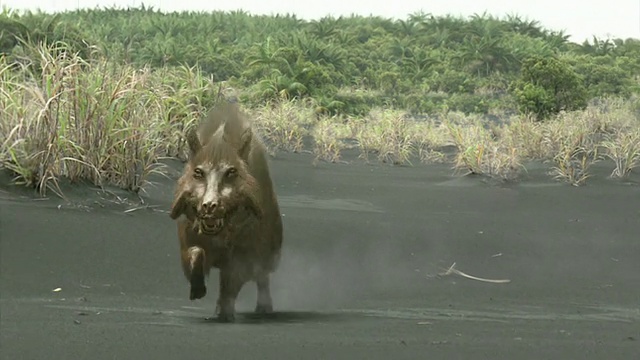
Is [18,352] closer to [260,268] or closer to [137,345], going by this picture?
[137,345]

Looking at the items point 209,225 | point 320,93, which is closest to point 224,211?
point 209,225

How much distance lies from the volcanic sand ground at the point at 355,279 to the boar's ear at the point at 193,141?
775mm

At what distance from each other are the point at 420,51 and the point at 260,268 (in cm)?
4448

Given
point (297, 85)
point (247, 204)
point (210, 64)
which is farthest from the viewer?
point (210, 64)

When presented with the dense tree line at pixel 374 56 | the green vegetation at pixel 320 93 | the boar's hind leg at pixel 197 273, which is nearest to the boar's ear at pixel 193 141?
the boar's hind leg at pixel 197 273

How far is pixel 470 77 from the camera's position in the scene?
44.6 meters

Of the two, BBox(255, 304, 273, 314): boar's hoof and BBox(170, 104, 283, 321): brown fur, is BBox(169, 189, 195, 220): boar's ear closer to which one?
BBox(170, 104, 283, 321): brown fur

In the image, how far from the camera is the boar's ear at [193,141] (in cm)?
413

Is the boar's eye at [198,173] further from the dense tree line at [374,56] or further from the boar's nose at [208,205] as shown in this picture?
the dense tree line at [374,56]

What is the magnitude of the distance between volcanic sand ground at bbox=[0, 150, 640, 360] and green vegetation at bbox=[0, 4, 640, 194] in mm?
531

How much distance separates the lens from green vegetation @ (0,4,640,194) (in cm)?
803

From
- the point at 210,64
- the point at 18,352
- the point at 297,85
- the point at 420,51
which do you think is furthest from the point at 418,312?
the point at 420,51

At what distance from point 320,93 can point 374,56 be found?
22.9 m

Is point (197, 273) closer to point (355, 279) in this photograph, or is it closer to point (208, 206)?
point (208, 206)
